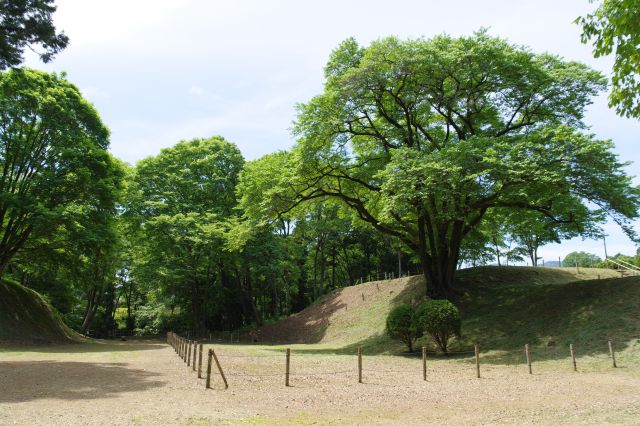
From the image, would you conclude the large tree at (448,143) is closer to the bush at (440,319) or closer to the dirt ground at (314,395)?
the bush at (440,319)

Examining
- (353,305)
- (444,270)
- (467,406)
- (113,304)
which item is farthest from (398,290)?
(113,304)

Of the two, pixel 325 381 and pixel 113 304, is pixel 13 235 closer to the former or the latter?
pixel 325 381

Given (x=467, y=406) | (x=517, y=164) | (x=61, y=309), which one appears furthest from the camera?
(x=61, y=309)

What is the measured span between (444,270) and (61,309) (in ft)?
125

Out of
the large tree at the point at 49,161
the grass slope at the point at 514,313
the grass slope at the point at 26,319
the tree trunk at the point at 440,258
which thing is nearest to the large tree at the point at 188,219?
the grass slope at the point at 26,319

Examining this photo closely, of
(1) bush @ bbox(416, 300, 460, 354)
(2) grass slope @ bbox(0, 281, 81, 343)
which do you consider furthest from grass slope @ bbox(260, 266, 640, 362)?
(2) grass slope @ bbox(0, 281, 81, 343)

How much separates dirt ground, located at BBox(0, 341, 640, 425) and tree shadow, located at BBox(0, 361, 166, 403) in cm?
3

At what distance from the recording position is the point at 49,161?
24.5 m

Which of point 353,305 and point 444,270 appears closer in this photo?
point 444,270

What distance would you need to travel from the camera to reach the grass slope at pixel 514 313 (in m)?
17.8

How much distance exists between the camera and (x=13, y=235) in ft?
81.9

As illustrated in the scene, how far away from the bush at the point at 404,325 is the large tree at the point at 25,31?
656 inches

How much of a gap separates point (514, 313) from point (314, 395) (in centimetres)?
1508

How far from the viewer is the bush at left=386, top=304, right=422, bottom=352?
20141 millimetres
